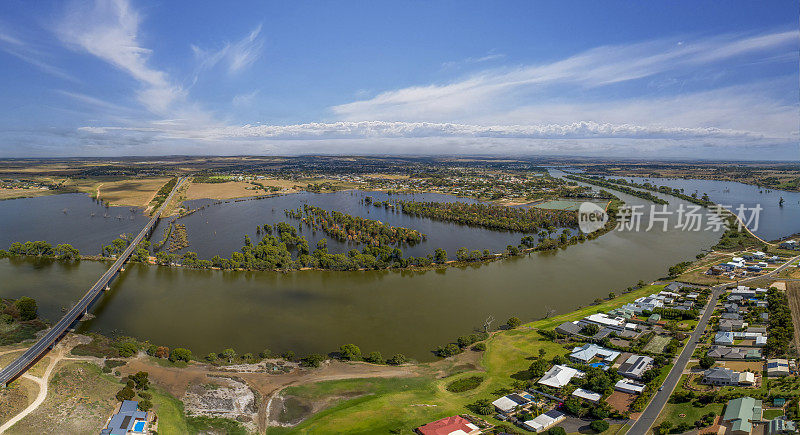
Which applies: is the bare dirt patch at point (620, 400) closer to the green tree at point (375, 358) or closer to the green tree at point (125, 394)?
the green tree at point (375, 358)

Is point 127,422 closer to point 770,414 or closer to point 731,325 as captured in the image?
point 770,414

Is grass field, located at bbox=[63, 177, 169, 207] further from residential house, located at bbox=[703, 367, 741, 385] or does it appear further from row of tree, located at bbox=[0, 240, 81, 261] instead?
residential house, located at bbox=[703, 367, 741, 385]

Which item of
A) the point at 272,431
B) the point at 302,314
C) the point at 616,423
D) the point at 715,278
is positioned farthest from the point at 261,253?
the point at 715,278

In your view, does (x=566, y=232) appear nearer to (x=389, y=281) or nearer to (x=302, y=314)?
(x=389, y=281)

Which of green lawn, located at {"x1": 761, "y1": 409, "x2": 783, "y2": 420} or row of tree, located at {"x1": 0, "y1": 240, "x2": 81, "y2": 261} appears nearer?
green lawn, located at {"x1": 761, "y1": 409, "x2": 783, "y2": 420}

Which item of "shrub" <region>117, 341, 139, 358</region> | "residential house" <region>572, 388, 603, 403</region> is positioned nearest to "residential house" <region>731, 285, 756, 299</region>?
"residential house" <region>572, 388, 603, 403</region>

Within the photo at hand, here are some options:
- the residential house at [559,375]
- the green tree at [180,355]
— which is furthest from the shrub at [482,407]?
the green tree at [180,355]
